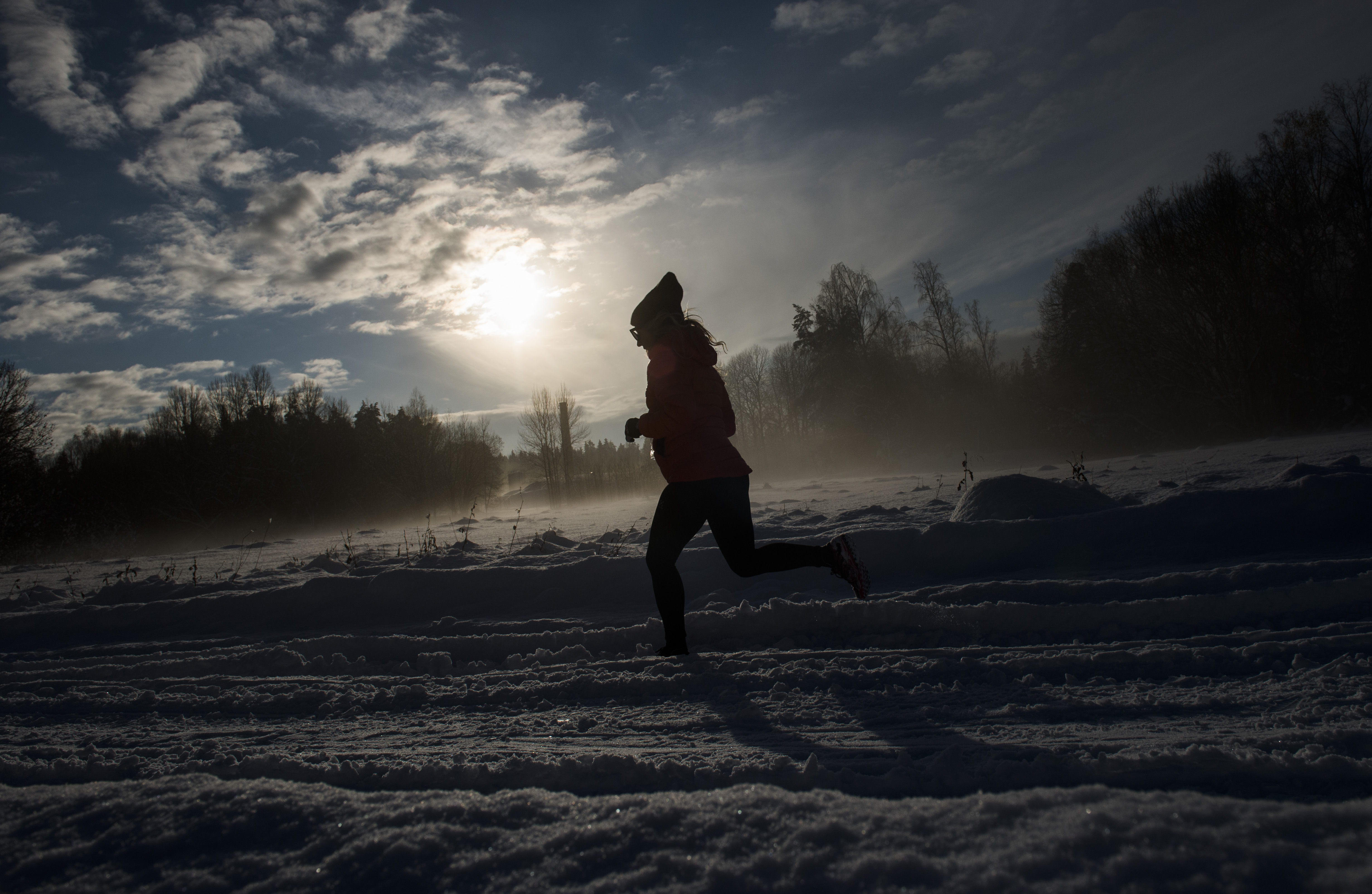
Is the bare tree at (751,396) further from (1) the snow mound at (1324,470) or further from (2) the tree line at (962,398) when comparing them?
(1) the snow mound at (1324,470)

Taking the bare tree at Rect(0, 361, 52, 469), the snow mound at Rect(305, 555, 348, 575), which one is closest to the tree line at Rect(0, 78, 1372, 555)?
the bare tree at Rect(0, 361, 52, 469)

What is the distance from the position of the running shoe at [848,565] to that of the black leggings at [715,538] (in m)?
0.05

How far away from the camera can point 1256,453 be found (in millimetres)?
8781

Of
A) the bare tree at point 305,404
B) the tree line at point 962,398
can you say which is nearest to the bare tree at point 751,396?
the tree line at point 962,398

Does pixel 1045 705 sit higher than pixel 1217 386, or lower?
lower

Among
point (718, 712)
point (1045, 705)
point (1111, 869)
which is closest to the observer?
point (1111, 869)

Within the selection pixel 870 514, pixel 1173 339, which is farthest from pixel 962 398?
pixel 870 514

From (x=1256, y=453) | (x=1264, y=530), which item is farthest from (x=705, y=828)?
(x=1256, y=453)

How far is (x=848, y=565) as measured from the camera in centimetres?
292

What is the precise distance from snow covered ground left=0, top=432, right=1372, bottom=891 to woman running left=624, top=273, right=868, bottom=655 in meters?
0.26

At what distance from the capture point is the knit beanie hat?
120 inches

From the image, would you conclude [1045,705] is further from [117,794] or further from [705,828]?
[117,794]

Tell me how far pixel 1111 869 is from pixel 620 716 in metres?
1.49

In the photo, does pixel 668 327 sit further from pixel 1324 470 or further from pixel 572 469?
pixel 572 469
